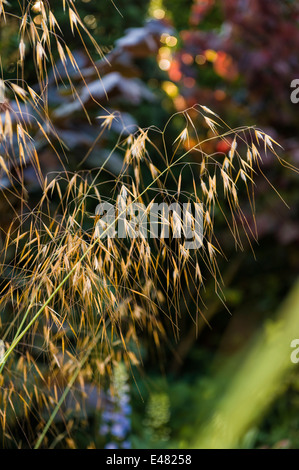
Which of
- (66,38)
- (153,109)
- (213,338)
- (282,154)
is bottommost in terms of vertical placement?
(213,338)

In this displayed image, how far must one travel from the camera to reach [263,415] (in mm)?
2236

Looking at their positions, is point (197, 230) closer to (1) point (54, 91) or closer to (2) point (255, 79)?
(1) point (54, 91)

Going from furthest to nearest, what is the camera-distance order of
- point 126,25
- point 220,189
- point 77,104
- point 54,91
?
point 220,189 → point 126,25 → point 54,91 → point 77,104

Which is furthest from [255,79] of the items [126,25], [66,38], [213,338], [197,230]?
[197,230]

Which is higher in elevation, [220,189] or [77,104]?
[77,104]

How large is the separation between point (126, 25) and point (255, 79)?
2.21 feet

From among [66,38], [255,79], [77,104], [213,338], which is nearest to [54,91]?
[77,104]

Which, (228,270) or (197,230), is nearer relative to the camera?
(197,230)

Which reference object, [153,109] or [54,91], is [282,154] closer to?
[153,109]

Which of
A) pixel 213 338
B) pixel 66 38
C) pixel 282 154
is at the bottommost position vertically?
pixel 213 338

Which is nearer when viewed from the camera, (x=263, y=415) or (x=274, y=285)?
(x=263, y=415)

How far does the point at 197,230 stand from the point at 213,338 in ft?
7.62

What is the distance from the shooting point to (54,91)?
1.75 metres
